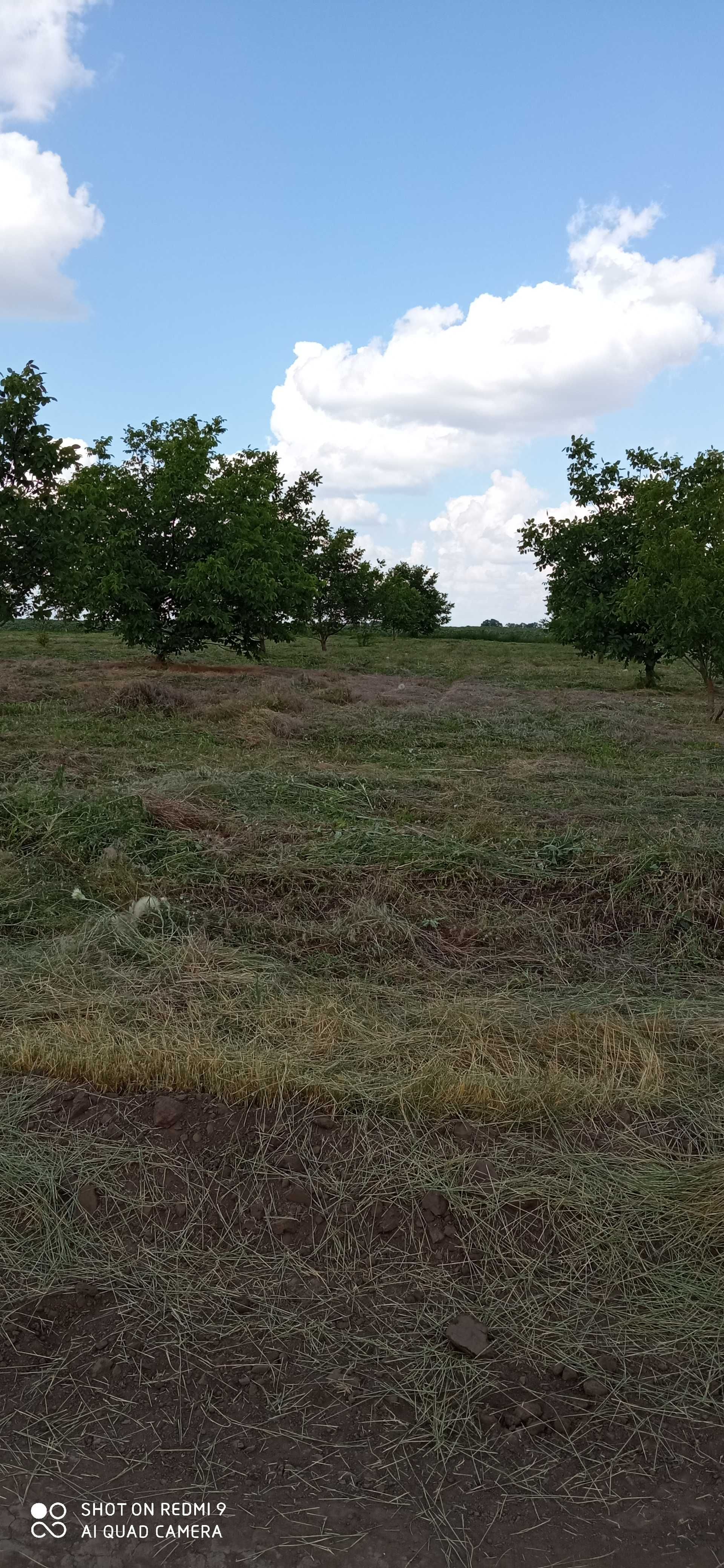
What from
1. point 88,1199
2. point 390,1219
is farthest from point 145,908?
point 390,1219

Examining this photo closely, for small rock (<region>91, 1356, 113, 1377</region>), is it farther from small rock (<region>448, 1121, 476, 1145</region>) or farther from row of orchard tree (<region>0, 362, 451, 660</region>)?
row of orchard tree (<region>0, 362, 451, 660</region>)

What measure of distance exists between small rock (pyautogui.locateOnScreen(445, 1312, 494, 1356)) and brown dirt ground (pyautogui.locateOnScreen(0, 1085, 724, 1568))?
0.03 meters

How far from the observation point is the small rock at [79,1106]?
3.21 meters

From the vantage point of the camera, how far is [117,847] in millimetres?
5902

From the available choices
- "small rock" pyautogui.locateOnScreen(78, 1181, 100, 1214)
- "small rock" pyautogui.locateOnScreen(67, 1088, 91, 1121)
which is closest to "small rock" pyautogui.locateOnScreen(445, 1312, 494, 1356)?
"small rock" pyautogui.locateOnScreen(78, 1181, 100, 1214)

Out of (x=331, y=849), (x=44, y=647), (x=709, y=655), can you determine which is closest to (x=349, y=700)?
(x=709, y=655)

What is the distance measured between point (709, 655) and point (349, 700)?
23.8 feet

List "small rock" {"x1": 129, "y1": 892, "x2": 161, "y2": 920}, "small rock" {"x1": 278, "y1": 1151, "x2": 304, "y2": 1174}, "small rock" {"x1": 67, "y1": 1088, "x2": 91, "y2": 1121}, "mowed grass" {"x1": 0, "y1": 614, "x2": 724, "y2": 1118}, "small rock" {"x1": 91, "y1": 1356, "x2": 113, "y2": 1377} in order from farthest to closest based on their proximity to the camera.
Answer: "small rock" {"x1": 129, "y1": 892, "x2": 161, "y2": 920} < "mowed grass" {"x1": 0, "y1": 614, "x2": 724, "y2": 1118} < "small rock" {"x1": 67, "y1": 1088, "x2": 91, "y2": 1121} < "small rock" {"x1": 278, "y1": 1151, "x2": 304, "y2": 1174} < "small rock" {"x1": 91, "y1": 1356, "x2": 113, "y2": 1377}

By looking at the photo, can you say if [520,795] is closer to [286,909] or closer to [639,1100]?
[286,909]

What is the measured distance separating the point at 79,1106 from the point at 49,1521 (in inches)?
55.2

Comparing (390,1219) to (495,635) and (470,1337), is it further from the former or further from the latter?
(495,635)

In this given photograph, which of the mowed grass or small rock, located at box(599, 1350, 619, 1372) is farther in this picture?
the mowed grass

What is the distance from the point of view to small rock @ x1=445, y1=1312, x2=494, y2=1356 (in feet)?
7.66

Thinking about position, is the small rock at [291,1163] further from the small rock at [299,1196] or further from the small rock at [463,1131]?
the small rock at [463,1131]
